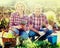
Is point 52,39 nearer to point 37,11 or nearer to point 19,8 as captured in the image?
point 37,11

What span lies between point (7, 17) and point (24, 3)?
0.18 meters

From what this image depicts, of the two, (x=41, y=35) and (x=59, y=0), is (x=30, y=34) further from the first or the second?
(x=59, y=0)

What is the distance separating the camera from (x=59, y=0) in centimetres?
158

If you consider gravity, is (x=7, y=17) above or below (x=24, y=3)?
below

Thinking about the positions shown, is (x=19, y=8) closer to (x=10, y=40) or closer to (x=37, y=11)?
(x=37, y=11)

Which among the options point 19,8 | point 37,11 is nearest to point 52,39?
point 37,11

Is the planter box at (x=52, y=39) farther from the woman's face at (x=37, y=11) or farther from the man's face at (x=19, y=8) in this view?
the man's face at (x=19, y=8)

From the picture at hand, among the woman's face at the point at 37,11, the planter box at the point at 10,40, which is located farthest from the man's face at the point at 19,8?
the planter box at the point at 10,40

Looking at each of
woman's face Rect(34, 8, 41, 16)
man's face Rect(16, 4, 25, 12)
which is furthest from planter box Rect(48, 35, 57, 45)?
man's face Rect(16, 4, 25, 12)

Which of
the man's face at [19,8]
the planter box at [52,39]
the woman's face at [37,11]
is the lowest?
the planter box at [52,39]

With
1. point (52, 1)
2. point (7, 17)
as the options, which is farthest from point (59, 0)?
point (7, 17)

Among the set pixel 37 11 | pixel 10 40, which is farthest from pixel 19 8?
pixel 10 40

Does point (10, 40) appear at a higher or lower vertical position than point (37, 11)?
lower

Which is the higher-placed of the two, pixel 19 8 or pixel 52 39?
pixel 19 8
